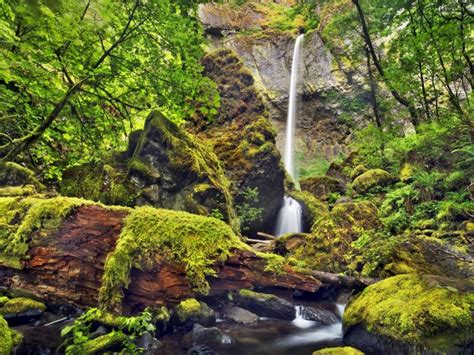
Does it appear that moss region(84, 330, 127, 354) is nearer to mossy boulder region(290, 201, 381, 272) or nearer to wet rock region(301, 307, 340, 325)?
wet rock region(301, 307, 340, 325)

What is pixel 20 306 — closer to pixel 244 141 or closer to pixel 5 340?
pixel 5 340

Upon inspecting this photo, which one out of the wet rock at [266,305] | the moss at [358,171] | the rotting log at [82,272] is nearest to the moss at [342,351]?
the rotting log at [82,272]

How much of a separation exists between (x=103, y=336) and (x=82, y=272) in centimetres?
93

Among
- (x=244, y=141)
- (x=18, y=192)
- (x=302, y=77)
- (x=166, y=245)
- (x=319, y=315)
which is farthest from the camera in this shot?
(x=302, y=77)

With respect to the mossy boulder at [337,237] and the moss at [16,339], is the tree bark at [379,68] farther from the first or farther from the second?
the moss at [16,339]

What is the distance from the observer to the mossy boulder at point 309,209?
14.3m

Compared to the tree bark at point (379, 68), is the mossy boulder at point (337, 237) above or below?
below

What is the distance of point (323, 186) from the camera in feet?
60.4

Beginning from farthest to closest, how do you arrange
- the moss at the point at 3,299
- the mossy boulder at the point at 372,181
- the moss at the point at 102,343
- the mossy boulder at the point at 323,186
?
the mossy boulder at the point at 323,186
the mossy boulder at the point at 372,181
the moss at the point at 3,299
the moss at the point at 102,343

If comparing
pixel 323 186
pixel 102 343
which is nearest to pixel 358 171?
pixel 323 186

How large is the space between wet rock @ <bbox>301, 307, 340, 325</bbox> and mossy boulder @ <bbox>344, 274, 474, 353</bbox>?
1506mm

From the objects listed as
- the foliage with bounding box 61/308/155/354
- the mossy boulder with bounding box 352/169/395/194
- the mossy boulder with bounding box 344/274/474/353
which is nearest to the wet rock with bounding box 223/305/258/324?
the mossy boulder with bounding box 344/274/474/353

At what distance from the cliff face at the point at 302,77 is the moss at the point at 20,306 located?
23.9 m

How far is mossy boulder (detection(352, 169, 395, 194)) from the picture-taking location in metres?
14.8
